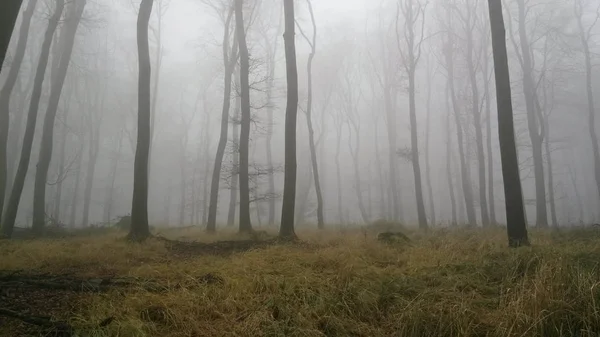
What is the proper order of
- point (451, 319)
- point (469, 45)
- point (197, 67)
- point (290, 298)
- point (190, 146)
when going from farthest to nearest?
point (190, 146)
point (197, 67)
point (469, 45)
point (290, 298)
point (451, 319)

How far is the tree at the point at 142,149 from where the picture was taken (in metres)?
8.38

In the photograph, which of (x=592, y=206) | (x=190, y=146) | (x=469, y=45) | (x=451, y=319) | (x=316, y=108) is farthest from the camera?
(x=190, y=146)

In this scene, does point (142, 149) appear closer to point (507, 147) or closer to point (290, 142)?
point (290, 142)

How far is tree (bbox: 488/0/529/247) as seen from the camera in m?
6.43

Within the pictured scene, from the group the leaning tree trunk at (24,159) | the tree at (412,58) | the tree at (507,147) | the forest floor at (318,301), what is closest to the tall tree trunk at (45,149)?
the leaning tree trunk at (24,159)

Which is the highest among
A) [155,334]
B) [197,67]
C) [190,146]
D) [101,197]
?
[197,67]

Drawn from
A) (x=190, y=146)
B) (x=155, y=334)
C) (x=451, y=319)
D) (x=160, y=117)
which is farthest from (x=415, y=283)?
(x=190, y=146)

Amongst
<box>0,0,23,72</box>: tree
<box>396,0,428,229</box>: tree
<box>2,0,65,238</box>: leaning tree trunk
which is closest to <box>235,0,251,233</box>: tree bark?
<box>2,0,65,238</box>: leaning tree trunk

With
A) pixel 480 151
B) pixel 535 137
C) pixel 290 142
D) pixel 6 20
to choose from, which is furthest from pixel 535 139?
pixel 6 20

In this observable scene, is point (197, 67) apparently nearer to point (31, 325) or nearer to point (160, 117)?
point (160, 117)

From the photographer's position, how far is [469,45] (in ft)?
57.1

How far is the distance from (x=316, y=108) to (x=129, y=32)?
54.8 feet

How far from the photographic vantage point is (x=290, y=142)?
30.3 feet

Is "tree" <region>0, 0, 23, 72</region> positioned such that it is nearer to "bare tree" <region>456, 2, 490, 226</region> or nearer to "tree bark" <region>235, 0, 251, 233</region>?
"tree bark" <region>235, 0, 251, 233</region>
